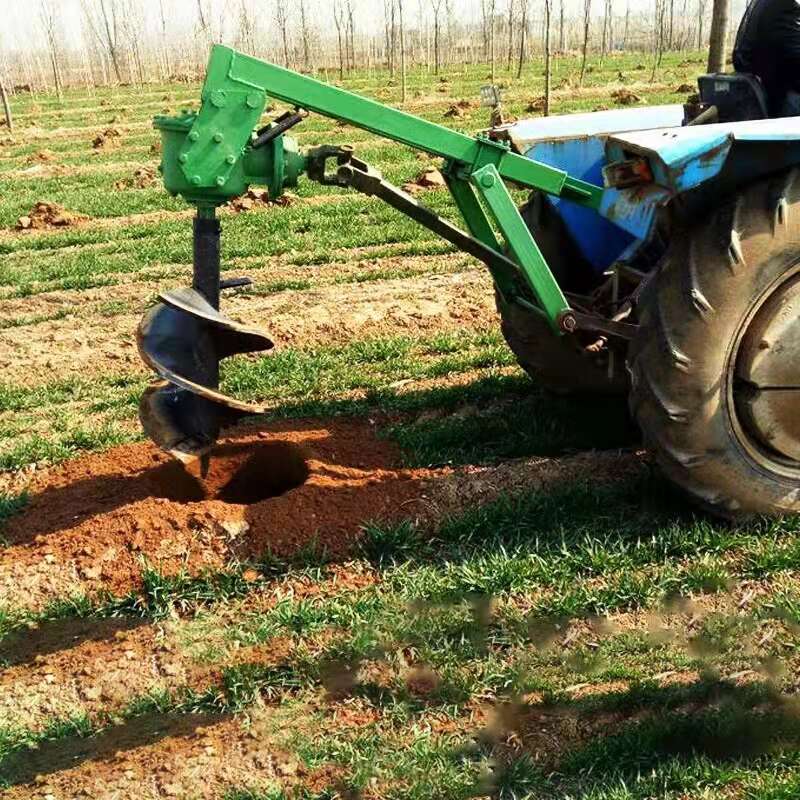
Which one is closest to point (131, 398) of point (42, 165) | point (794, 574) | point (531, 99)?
point (794, 574)

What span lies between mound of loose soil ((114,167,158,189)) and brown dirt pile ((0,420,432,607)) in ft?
32.5

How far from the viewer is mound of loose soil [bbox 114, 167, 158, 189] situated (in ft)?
46.8

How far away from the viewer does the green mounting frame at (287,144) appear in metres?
3.72

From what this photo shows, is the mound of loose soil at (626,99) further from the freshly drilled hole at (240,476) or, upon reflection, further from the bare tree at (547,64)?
the freshly drilled hole at (240,476)

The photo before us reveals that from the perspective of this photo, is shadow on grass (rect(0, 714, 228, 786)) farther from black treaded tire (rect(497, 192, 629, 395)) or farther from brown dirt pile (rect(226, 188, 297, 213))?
brown dirt pile (rect(226, 188, 297, 213))

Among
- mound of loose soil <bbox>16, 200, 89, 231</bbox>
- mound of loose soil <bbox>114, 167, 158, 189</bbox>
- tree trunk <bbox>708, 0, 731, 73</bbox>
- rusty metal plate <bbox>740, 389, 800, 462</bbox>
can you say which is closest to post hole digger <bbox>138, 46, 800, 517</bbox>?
rusty metal plate <bbox>740, 389, 800, 462</bbox>

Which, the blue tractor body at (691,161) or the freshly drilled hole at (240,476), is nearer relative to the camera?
the blue tractor body at (691,161)

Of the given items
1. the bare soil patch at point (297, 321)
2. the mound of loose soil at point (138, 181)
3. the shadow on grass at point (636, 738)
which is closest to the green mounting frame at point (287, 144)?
the shadow on grass at point (636, 738)

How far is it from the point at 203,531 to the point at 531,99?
72.5 feet

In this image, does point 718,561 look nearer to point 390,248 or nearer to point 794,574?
point 794,574

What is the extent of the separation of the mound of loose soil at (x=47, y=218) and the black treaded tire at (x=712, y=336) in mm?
9500

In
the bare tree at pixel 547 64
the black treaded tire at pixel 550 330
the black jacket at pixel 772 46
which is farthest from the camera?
the bare tree at pixel 547 64

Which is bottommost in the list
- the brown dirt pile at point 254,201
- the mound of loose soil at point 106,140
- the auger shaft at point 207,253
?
the mound of loose soil at point 106,140

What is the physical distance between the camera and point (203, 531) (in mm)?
4195
